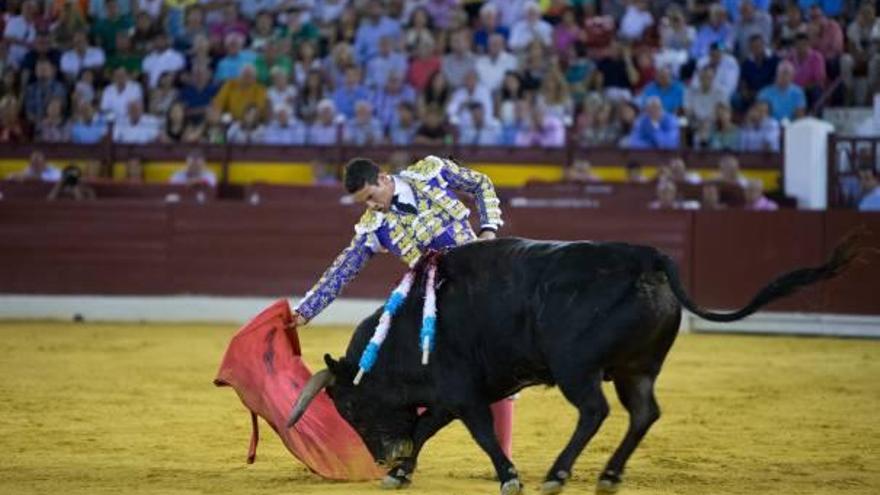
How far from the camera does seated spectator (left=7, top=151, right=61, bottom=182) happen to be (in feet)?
48.5

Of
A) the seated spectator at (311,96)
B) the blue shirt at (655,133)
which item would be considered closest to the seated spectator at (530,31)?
the blue shirt at (655,133)

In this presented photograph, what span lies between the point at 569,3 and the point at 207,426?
333 inches

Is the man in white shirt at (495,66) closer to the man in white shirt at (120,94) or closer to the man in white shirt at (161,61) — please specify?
the man in white shirt at (161,61)

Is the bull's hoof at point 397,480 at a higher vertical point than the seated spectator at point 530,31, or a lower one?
lower

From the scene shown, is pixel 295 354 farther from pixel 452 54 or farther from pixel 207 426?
pixel 452 54

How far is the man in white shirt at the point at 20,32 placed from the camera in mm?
16062

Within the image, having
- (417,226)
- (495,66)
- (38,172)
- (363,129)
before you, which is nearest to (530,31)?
(495,66)

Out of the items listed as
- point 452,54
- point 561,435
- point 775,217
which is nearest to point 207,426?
point 561,435

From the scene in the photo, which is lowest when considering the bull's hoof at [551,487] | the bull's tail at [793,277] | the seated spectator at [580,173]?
the bull's hoof at [551,487]

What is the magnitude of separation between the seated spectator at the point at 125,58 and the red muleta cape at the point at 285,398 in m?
9.92

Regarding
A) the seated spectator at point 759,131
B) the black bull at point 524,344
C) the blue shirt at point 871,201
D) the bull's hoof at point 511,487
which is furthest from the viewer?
the seated spectator at point 759,131

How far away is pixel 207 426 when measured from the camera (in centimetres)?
786

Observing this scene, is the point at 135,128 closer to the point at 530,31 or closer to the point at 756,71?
the point at 530,31

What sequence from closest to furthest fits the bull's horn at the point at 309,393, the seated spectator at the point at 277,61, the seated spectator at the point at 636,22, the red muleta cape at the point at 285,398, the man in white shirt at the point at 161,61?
the bull's horn at the point at 309,393 < the red muleta cape at the point at 285,398 < the seated spectator at the point at 636,22 < the seated spectator at the point at 277,61 < the man in white shirt at the point at 161,61
